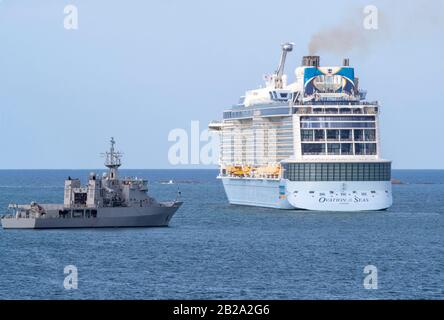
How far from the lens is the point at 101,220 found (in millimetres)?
90312

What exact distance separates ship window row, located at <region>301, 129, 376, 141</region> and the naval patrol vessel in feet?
72.0

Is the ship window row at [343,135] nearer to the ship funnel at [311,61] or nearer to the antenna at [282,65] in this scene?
the ship funnel at [311,61]

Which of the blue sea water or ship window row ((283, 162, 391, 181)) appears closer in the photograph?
the blue sea water

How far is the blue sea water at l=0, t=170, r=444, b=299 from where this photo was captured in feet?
180

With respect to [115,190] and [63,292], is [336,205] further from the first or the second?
[63,292]

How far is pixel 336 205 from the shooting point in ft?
339

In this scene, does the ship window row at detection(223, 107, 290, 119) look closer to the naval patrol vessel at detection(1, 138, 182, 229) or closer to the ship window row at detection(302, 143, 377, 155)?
the ship window row at detection(302, 143, 377, 155)

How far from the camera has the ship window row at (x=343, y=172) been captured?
103312 mm

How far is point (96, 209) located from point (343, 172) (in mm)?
25198
